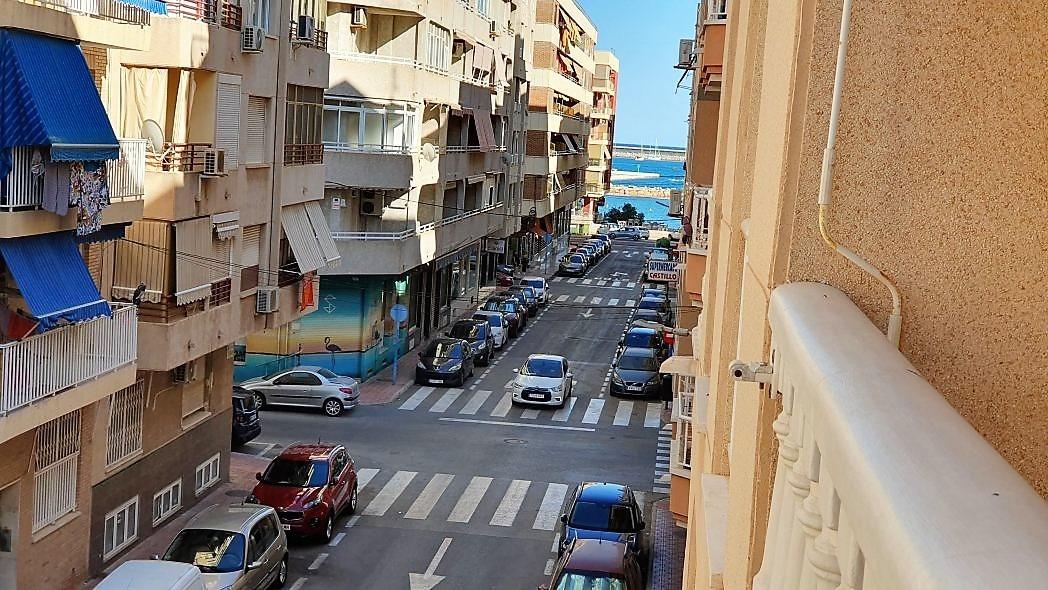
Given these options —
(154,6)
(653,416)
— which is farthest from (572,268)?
(154,6)

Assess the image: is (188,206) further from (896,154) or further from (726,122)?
(896,154)

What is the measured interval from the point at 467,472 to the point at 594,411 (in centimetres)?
873

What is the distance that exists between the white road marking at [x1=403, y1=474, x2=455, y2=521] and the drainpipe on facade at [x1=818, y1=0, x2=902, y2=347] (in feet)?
70.8

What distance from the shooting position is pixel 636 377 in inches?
1516

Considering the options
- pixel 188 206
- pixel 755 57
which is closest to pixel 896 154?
pixel 755 57

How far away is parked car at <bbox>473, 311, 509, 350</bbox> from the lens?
45.9 metres

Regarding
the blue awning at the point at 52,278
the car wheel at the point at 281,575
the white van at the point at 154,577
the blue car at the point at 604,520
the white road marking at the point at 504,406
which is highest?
the blue awning at the point at 52,278

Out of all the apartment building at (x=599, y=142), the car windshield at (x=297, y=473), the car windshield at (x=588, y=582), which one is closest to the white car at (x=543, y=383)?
the car windshield at (x=297, y=473)

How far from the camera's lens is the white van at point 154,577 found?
1503cm

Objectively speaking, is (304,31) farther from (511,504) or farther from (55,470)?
(55,470)

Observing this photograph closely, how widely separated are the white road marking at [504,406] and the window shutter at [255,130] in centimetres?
1334

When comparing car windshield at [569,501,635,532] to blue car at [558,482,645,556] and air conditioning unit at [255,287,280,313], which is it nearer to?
blue car at [558,482,645,556]

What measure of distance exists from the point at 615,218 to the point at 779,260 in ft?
395

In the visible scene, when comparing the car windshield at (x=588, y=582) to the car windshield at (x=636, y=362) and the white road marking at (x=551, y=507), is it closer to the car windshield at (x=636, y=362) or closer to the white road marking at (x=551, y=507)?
the white road marking at (x=551, y=507)
